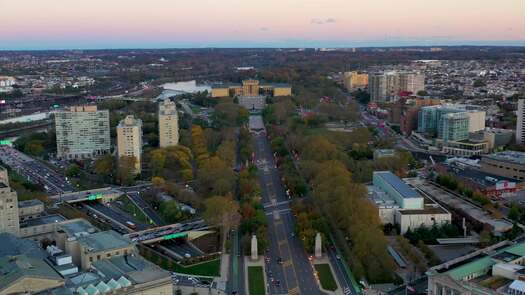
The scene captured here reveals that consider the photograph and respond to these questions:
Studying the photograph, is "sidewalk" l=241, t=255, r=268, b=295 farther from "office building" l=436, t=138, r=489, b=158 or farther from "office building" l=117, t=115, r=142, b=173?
"office building" l=436, t=138, r=489, b=158

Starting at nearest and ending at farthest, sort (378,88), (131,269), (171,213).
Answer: (131,269), (171,213), (378,88)

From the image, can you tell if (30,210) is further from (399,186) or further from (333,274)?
(399,186)

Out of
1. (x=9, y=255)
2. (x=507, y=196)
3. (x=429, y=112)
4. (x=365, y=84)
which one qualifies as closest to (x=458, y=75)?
(x=365, y=84)

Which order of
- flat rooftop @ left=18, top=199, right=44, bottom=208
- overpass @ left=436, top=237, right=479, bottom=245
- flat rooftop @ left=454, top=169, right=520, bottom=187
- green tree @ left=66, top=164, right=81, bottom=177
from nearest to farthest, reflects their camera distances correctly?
1. overpass @ left=436, top=237, right=479, bottom=245
2. flat rooftop @ left=18, top=199, right=44, bottom=208
3. flat rooftop @ left=454, top=169, right=520, bottom=187
4. green tree @ left=66, top=164, right=81, bottom=177

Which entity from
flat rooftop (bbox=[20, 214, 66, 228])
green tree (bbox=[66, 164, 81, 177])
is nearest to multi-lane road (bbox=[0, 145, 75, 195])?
green tree (bbox=[66, 164, 81, 177])

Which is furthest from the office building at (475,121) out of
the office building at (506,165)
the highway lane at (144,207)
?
the highway lane at (144,207)

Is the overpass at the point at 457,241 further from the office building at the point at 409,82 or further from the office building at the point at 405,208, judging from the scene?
the office building at the point at 409,82

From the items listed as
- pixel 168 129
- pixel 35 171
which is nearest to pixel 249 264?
pixel 35 171
